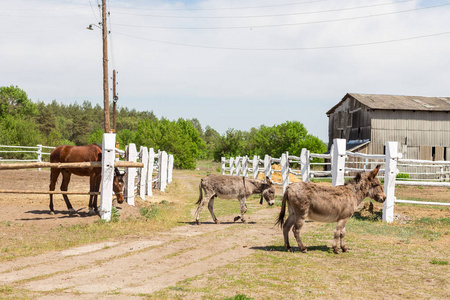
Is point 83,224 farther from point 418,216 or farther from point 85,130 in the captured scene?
point 85,130

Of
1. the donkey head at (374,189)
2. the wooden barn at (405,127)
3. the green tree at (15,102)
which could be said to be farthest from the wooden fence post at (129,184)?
the green tree at (15,102)

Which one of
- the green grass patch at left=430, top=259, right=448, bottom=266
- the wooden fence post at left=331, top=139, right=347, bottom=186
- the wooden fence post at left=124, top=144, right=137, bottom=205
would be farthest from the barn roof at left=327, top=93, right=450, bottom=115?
the green grass patch at left=430, top=259, right=448, bottom=266

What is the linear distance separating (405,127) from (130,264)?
129 ft

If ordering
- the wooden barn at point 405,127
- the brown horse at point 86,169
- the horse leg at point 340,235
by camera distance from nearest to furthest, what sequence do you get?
the horse leg at point 340,235 → the brown horse at point 86,169 → the wooden barn at point 405,127

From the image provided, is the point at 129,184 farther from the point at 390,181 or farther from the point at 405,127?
the point at 405,127

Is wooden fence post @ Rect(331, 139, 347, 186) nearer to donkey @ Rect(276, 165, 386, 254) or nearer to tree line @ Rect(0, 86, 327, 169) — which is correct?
donkey @ Rect(276, 165, 386, 254)

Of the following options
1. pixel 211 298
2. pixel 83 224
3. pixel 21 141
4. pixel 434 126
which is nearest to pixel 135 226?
pixel 83 224

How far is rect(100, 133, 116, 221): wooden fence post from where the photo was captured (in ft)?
38.8

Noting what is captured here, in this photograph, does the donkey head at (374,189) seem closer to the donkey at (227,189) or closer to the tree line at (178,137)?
the donkey at (227,189)

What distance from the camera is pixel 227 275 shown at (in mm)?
6457

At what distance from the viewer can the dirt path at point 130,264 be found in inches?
233

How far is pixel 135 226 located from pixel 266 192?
4194 mm

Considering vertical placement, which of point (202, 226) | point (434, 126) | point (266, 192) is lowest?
point (202, 226)

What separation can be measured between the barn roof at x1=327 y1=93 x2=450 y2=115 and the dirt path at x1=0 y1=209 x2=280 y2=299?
3404cm
